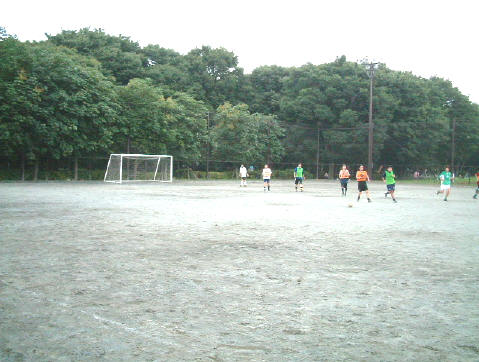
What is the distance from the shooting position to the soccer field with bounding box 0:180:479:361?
12.1 feet

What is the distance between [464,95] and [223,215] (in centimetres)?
7051

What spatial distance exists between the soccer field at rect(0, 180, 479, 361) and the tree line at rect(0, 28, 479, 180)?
26.6 metres

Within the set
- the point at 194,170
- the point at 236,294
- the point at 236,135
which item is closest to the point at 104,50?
the point at 194,170

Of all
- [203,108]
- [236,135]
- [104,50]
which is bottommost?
[236,135]

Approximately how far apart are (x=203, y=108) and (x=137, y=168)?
1165cm

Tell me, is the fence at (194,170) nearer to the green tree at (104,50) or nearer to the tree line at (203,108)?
the tree line at (203,108)

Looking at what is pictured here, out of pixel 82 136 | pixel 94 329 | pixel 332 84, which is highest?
pixel 332 84

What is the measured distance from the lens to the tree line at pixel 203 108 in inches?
1366

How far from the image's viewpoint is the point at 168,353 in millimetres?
3521

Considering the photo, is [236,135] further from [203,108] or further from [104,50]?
[104,50]

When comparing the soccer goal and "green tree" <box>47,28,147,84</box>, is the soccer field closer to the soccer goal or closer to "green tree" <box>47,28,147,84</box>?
the soccer goal

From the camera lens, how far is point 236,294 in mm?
5184

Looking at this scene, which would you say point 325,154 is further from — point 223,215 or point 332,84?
point 223,215

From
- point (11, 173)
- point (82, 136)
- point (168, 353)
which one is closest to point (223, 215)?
point (168, 353)
